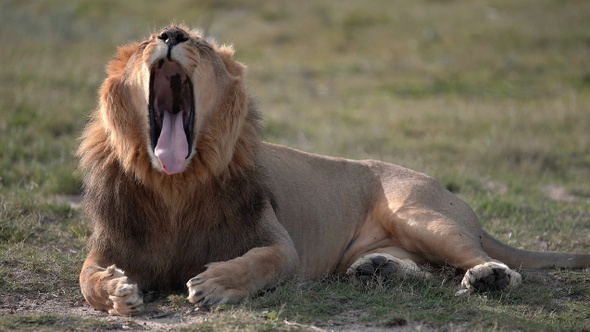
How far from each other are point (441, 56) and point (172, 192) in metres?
10.5

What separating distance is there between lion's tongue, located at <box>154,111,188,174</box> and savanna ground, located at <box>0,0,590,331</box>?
0.58 metres

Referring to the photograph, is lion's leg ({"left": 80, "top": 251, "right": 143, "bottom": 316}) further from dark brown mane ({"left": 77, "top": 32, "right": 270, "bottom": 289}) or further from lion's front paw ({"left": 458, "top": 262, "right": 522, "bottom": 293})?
lion's front paw ({"left": 458, "top": 262, "right": 522, "bottom": 293})

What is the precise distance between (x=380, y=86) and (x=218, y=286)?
8.98m

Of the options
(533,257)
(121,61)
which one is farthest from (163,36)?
(533,257)

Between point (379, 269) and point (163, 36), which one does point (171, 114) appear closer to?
point (163, 36)

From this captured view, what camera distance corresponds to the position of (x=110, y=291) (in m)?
3.94

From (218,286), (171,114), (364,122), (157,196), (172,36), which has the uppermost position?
(172,36)

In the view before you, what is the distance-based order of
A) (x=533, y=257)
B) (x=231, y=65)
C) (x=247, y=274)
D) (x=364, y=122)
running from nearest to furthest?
(x=247, y=274) < (x=231, y=65) < (x=533, y=257) < (x=364, y=122)

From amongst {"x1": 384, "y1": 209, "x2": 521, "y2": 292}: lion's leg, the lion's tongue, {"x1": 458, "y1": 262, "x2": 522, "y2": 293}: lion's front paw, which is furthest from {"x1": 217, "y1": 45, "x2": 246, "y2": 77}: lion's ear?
{"x1": 458, "y1": 262, "x2": 522, "y2": 293}: lion's front paw

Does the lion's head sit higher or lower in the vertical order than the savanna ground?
higher

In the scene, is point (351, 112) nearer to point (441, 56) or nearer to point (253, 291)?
point (441, 56)

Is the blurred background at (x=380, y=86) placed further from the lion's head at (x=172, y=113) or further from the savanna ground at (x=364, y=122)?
the lion's head at (x=172, y=113)

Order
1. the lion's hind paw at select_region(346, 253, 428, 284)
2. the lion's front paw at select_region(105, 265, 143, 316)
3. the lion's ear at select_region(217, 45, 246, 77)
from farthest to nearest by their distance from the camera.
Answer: the lion's hind paw at select_region(346, 253, 428, 284), the lion's ear at select_region(217, 45, 246, 77), the lion's front paw at select_region(105, 265, 143, 316)

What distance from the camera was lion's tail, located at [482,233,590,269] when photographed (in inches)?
200
